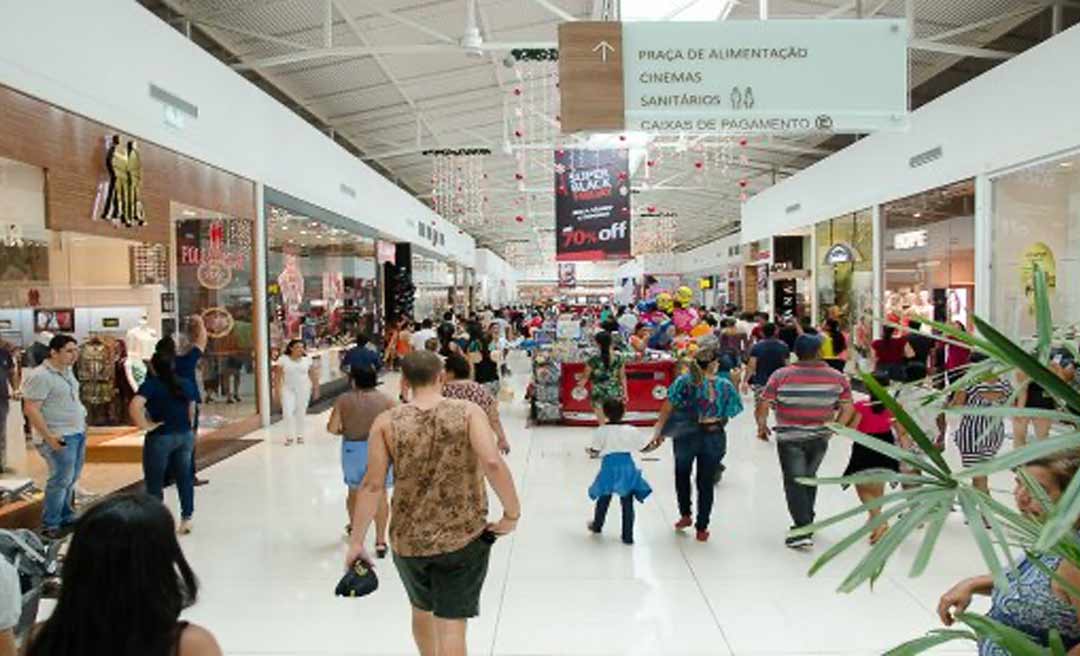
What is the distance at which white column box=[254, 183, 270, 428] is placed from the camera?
10602 millimetres

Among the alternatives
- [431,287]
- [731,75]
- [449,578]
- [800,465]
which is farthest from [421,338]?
[431,287]

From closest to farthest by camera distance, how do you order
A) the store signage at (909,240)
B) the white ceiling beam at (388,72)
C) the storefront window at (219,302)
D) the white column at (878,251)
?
the storefront window at (219,302), the white ceiling beam at (388,72), the store signage at (909,240), the white column at (878,251)

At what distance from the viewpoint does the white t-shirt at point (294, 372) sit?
9.55 metres

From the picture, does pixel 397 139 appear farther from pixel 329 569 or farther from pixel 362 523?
pixel 362 523

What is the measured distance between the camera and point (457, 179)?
58.7 feet

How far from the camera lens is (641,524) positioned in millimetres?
6008

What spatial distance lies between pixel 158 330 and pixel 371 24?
15.0 feet

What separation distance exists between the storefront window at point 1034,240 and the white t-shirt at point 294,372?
8.16m

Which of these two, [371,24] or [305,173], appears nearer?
[371,24]

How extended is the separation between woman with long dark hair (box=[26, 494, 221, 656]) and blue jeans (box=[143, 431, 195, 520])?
448 cm

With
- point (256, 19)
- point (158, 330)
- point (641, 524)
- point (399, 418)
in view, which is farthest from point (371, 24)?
point (399, 418)

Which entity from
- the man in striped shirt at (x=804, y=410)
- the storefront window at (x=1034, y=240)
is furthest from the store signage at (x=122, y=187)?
the storefront window at (x=1034, y=240)

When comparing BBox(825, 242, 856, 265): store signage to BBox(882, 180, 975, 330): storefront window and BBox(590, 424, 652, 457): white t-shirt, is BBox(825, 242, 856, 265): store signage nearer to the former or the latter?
BBox(882, 180, 975, 330): storefront window

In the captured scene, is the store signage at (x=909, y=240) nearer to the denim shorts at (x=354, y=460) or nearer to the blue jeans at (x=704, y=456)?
the blue jeans at (x=704, y=456)
